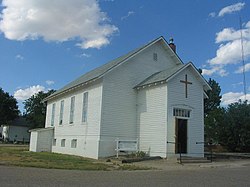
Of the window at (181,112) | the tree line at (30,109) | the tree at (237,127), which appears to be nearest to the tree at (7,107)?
the tree line at (30,109)

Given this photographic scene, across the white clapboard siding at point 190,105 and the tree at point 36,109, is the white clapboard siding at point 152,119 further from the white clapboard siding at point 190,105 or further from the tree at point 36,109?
the tree at point 36,109

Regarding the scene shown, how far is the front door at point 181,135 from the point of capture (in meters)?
21.3

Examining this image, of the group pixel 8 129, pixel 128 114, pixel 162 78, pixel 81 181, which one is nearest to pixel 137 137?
pixel 128 114

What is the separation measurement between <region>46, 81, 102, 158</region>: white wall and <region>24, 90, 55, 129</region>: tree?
44000mm

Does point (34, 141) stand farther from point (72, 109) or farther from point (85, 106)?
point (85, 106)

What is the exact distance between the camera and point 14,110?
7600cm

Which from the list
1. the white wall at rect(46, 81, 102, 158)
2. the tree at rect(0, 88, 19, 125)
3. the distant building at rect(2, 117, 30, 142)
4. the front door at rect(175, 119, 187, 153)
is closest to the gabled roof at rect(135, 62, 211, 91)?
the front door at rect(175, 119, 187, 153)

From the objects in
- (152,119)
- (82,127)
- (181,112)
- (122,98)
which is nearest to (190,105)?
(181,112)

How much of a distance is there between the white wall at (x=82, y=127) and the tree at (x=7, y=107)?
47.4m

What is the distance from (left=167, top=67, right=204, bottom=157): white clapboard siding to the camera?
21188 millimetres

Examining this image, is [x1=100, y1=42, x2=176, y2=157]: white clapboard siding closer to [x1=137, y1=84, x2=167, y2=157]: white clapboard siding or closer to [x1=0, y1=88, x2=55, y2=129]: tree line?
[x1=137, y1=84, x2=167, y2=157]: white clapboard siding

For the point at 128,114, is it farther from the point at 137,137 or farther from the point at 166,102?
the point at 166,102

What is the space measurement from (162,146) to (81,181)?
11.0 metres

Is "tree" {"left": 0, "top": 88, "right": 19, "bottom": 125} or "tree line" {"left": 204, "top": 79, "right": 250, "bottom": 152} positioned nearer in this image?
"tree line" {"left": 204, "top": 79, "right": 250, "bottom": 152}
